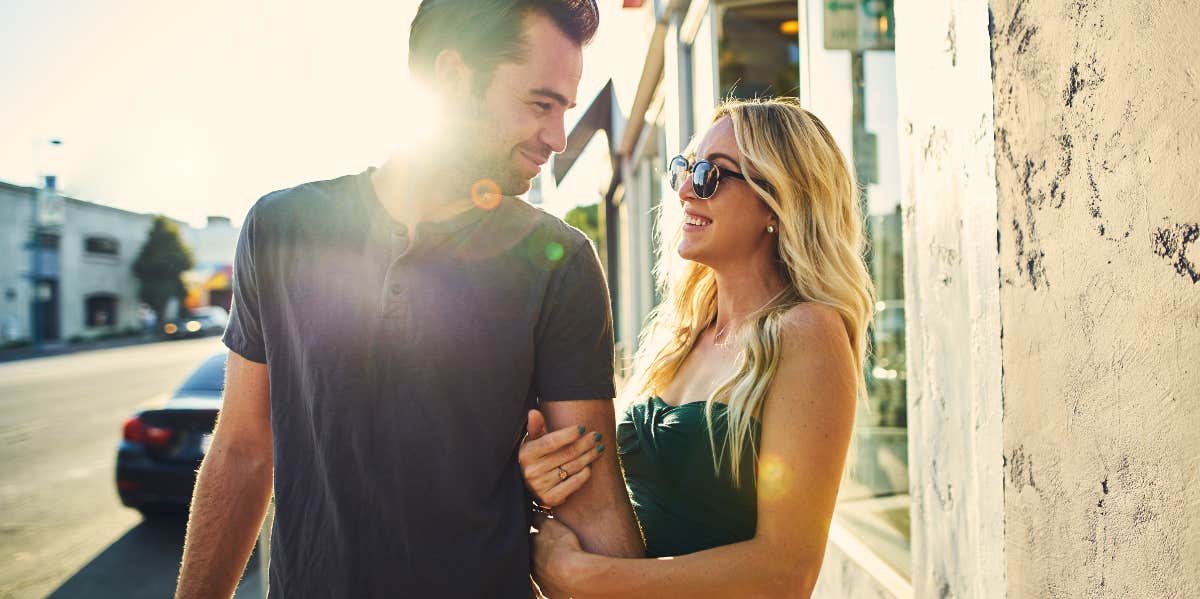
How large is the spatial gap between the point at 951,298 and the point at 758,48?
4.00 meters

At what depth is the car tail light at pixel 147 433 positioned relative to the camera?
5.63m

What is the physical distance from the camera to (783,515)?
5.42ft

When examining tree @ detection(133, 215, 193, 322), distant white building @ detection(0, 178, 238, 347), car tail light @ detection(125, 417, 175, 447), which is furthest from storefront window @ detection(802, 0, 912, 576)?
tree @ detection(133, 215, 193, 322)

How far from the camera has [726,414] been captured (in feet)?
6.11

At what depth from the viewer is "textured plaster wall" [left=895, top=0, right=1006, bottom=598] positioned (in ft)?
5.33

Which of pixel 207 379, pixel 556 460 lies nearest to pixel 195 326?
pixel 207 379

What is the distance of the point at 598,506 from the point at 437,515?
1.07ft

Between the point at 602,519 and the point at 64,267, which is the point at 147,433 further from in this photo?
the point at 64,267

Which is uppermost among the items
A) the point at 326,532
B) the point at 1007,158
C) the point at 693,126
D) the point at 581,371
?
the point at 693,126

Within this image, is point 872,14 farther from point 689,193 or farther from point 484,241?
point 484,241

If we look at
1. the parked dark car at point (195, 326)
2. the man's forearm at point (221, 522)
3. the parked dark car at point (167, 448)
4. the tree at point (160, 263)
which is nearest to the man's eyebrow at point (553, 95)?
the man's forearm at point (221, 522)

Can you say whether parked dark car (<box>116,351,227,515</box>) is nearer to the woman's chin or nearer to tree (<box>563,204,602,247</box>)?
the woman's chin

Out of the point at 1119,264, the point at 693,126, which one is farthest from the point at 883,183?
the point at 1119,264

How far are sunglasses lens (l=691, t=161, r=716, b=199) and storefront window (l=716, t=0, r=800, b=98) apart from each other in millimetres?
2634
